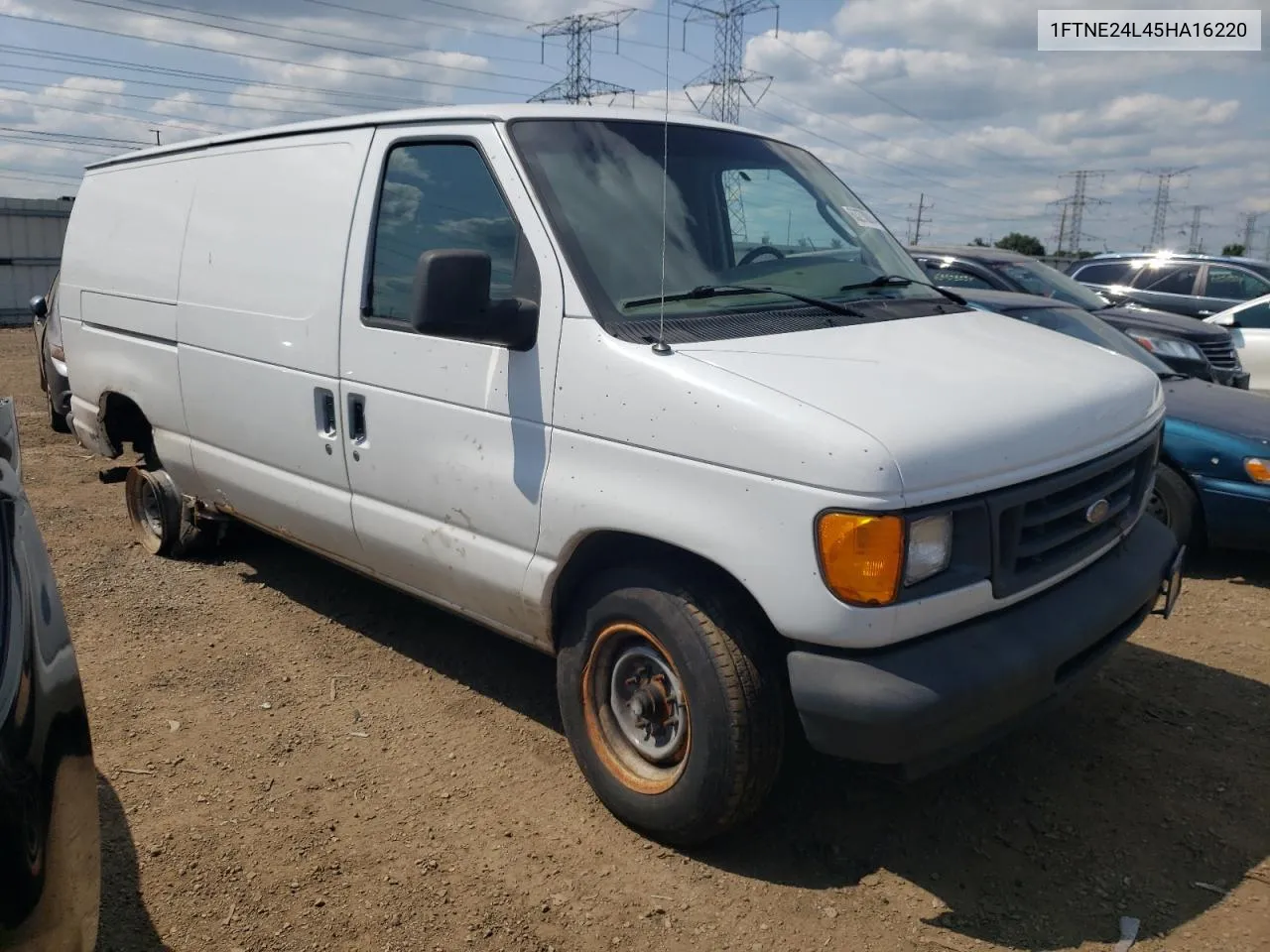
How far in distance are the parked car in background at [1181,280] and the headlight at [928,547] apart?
11.4m

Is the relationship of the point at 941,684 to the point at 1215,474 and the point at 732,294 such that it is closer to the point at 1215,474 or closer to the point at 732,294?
the point at 732,294

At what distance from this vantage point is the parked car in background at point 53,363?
28.6ft

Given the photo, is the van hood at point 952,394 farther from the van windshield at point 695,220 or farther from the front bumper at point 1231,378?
the front bumper at point 1231,378

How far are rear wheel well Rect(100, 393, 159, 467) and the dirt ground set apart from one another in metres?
1.34

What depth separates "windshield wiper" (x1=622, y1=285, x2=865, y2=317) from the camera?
3227mm

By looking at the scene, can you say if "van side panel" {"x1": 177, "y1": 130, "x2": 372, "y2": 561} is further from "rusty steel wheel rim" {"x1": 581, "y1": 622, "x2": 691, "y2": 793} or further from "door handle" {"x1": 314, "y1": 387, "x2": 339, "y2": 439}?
"rusty steel wheel rim" {"x1": 581, "y1": 622, "x2": 691, "y2": 793}

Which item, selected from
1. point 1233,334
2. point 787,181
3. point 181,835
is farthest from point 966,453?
point 1233,334

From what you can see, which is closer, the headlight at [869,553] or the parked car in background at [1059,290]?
the headlight at [869,553]

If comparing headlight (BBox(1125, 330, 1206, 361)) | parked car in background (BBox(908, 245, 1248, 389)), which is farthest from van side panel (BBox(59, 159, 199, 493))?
headlight (BBox(1125, 330, 1206, 361))

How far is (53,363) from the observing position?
9086mm

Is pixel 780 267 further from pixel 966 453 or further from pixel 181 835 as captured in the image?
pixel 181 835

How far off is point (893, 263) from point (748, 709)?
7.08ft

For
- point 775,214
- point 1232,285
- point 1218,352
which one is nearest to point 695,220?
point 775,214

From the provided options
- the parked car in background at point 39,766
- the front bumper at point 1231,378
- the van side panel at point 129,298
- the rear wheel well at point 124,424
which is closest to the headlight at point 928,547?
the parked car in background at point 39,766
